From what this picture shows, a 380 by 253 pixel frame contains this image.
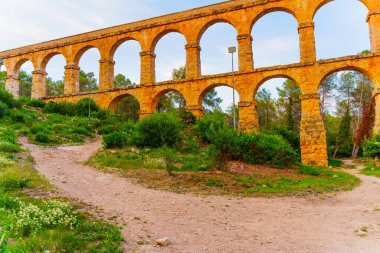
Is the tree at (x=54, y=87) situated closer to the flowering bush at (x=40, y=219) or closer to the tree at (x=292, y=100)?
the tree at (x=292, y=100)

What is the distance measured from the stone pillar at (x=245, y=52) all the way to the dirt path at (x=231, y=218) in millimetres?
12268

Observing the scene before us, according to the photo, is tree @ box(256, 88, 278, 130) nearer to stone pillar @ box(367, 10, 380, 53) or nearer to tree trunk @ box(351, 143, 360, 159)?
tree trunk @ box(351, 143, 360, 159)

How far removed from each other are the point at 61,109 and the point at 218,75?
1168 cm

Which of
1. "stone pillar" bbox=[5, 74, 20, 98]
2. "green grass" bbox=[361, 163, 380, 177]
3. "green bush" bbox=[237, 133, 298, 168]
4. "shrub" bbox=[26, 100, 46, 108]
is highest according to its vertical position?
"stone pillar" bbox=[5, 74, 20, 98]

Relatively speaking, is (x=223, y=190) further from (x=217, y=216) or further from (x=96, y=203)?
(x=96, y=203)

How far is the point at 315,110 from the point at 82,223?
15619 millimetres

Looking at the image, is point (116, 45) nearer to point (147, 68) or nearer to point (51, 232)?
point (147, 68)

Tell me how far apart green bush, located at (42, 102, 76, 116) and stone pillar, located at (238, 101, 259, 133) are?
39.7 feet

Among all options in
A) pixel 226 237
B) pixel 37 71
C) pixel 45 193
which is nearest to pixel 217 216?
pixel 226 237

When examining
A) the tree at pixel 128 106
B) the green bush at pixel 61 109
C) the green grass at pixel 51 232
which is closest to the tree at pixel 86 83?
the tree at pixel 128 106

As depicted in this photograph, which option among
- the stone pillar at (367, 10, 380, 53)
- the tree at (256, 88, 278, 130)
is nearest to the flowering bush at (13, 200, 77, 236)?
the stone pillar at (367, 10, 380, 53)

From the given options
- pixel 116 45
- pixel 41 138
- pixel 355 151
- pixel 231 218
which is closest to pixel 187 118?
pixel 41 138

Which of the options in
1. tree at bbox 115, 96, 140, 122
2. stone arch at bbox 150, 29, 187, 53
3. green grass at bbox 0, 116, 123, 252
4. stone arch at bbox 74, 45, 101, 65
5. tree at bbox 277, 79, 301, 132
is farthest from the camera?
tree at bbox 115, 96, 140, 122

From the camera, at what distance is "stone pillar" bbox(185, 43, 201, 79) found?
20458 mm
